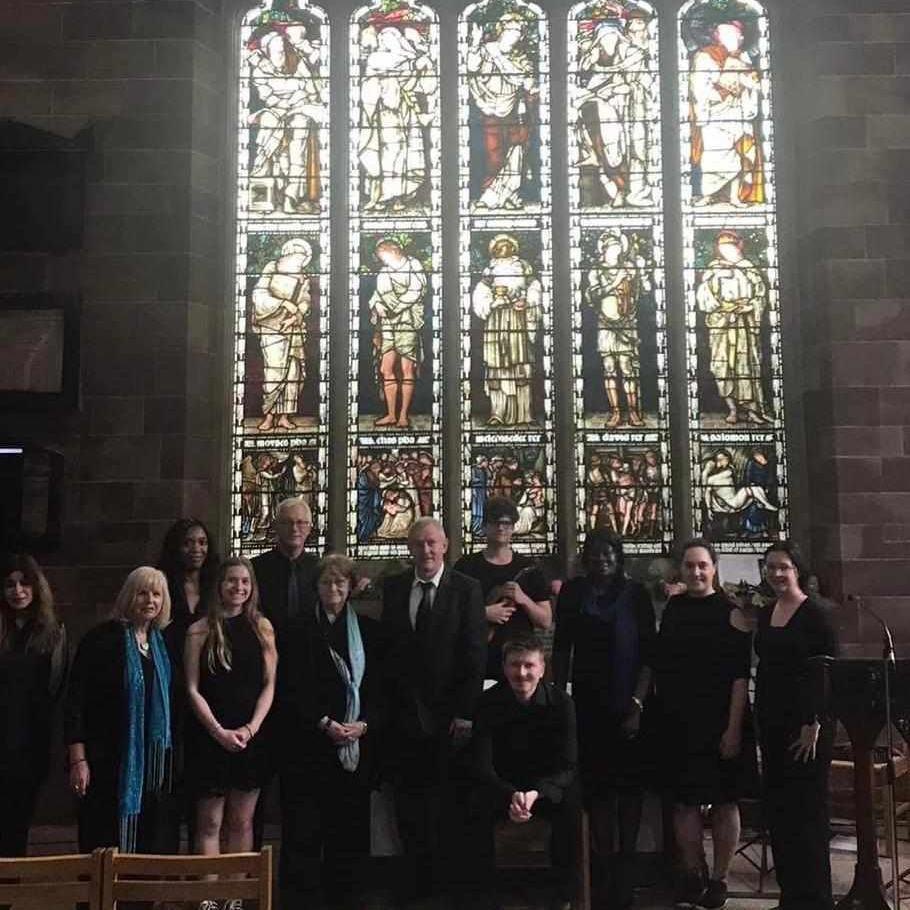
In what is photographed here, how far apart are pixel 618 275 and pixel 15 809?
4.98 metres

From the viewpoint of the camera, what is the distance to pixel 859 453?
7070mm

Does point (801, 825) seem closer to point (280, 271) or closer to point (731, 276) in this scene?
point (731, 276)

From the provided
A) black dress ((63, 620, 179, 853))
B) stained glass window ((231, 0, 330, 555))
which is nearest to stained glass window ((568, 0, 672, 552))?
stained glass window ((231, 0, 330, 555))

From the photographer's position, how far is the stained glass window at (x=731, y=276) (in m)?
7.48

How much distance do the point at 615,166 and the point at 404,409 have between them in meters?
2.22

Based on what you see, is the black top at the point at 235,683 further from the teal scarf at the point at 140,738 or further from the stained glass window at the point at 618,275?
Result: the stained glass window at the point at 618,275

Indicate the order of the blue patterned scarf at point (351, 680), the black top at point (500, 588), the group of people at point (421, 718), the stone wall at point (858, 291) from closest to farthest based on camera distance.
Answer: the group of people at point (421, 718)
the blue patterned scarf at point (351, 680)
the black top at point (500, 588)
the stone wall at point (858, 291)

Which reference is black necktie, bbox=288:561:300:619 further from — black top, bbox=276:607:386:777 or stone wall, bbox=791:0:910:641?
stone wall, bbox=791:0:910:641

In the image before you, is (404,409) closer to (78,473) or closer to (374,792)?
(78,473)

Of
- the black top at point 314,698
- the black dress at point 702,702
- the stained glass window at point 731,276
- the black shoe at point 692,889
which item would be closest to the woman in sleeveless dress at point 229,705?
the black top at point 314,698

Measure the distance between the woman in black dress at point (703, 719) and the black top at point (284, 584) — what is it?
62.4 inches

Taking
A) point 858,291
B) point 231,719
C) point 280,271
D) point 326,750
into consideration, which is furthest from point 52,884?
point 858,291

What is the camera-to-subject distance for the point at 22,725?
4.68 metres

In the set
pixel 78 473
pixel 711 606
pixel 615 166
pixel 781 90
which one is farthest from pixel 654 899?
pixel 781 90
